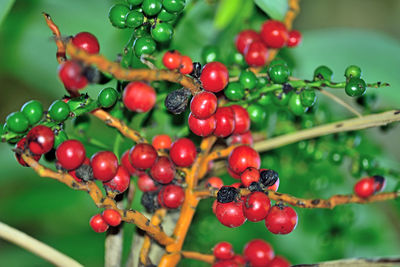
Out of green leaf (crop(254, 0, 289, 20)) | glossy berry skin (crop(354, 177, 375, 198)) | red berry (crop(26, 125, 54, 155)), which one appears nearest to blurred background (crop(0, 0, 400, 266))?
green leaf (crop(254, 0, 289, 20))

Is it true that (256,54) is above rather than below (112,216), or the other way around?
above

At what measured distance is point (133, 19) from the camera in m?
0.42

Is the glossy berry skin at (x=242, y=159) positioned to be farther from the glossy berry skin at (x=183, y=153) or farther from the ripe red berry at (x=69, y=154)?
the ripe red berry at (x=69, y=154)

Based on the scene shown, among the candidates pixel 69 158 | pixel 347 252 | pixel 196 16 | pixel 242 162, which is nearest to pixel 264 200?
pixel 242 162

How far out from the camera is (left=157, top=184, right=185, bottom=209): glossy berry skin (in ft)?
1.48

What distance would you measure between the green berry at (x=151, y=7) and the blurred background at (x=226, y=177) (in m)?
0.23

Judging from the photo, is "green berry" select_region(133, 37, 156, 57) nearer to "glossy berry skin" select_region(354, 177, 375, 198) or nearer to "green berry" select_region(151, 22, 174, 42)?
"green berry" select_region(151, 22, 174, 42)

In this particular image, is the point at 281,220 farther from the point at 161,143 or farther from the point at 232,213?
the point at 161,143

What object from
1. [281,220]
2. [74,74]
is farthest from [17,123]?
[281,220]

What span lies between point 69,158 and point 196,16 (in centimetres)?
42

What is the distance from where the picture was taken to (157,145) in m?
0.48

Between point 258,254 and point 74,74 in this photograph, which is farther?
point 258,254

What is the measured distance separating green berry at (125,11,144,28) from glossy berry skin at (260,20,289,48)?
7.1 inches

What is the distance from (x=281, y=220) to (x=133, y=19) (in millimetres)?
219
